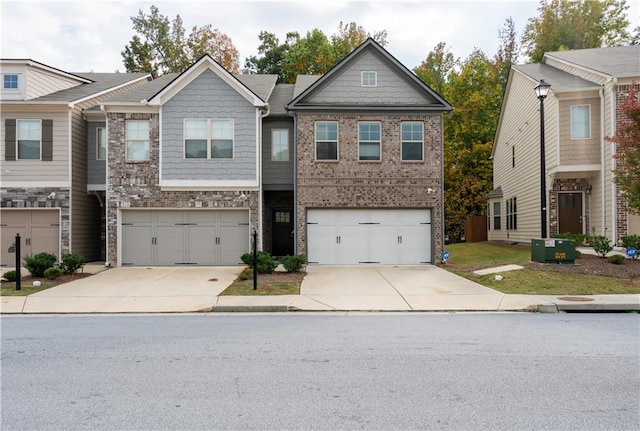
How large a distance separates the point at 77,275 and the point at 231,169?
21.1 feet

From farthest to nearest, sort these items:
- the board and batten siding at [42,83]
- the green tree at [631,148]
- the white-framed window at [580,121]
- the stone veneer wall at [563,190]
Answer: the stone veneer wall at [563,190]
the white-framed window at [580,121]
the board and batten siding at [42,83]
the green tree at [631,148]

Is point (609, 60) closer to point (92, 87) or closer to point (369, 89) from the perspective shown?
point (369, 89)

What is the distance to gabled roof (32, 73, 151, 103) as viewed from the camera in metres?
19.3

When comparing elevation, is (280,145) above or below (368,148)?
above

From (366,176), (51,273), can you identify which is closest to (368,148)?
(366,176)

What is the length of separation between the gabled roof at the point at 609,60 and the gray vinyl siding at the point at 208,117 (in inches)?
562

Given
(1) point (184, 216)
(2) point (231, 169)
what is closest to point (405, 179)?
(2) point (231, 169)

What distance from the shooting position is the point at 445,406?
4.56 metres

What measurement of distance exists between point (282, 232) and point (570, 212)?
1282cm

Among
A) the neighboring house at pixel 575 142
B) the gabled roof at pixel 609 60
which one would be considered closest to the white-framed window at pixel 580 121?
the neighboring house at pixel 575 142

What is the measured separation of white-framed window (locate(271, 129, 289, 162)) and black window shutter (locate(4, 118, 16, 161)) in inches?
399

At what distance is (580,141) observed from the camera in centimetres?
1955

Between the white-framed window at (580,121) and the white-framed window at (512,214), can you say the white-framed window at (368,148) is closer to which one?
the white-framed window at (580,121)

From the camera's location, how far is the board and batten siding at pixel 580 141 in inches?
763
